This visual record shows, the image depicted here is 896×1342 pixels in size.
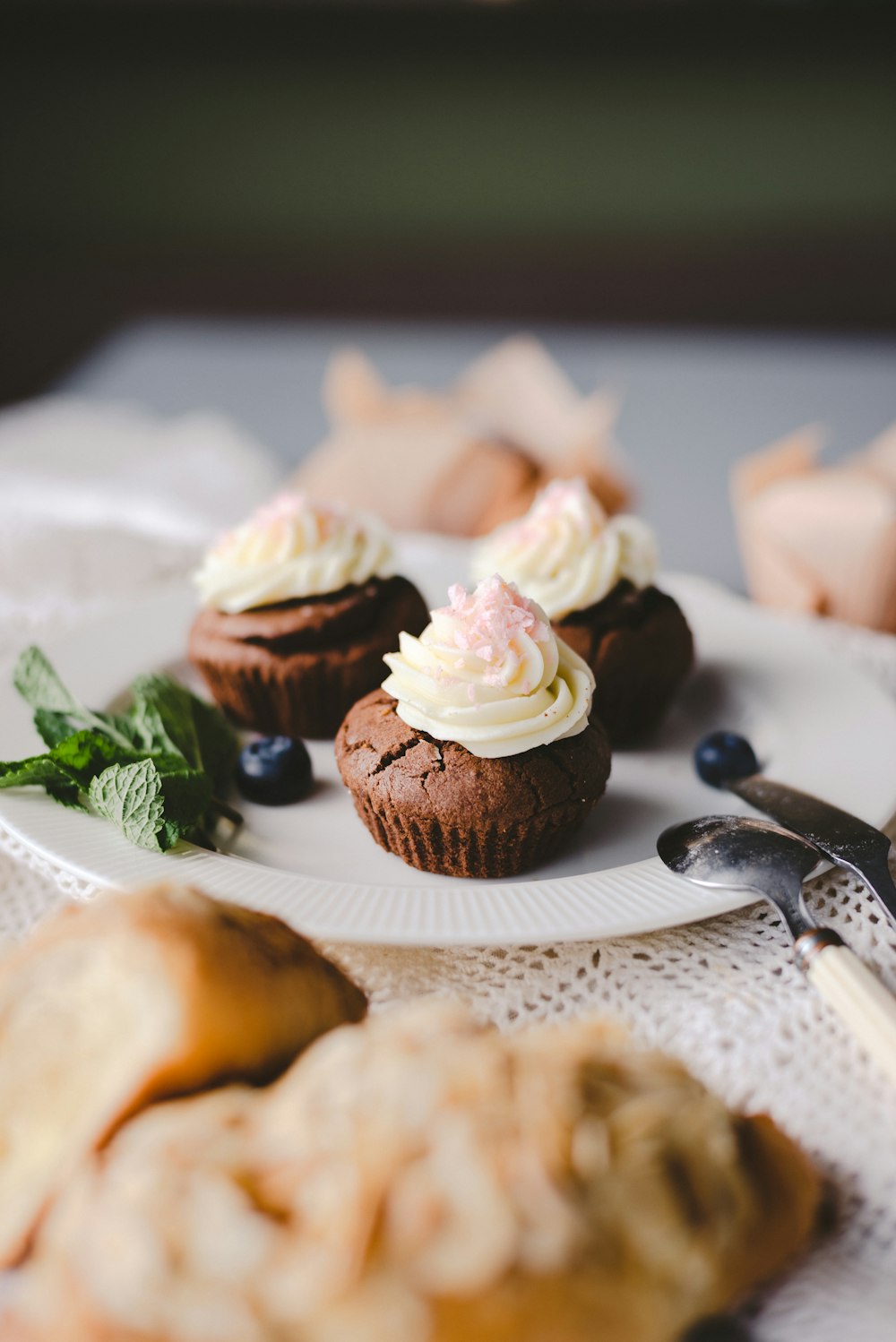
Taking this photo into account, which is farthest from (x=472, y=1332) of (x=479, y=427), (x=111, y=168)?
(x=111, y=168)

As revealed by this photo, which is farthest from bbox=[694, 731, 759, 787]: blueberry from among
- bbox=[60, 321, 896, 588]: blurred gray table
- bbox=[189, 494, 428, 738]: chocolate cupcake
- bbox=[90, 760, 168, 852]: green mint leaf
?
bbox=[60, 321, 896, 588]: blurred gray table

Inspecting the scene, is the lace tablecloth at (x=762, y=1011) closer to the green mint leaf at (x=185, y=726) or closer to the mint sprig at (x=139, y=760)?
the mint sprig at (x=139, y=760)

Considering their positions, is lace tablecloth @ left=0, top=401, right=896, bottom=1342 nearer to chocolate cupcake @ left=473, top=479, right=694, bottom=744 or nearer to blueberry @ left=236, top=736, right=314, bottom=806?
blueberry @ left=236, top=736, right=314, bottom=806

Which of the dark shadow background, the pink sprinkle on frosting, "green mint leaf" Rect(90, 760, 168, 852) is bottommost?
"green mint leaf" Rect(90, 760, 168, 852)

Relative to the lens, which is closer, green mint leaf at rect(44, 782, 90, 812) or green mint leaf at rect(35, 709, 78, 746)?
green mint leaf at rect(44, 782, 90, 812)

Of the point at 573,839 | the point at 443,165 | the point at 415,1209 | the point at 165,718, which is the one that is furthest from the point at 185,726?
the point at 443,165

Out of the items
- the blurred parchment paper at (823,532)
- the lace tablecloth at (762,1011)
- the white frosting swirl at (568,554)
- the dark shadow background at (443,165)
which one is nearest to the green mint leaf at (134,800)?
the lace tablecloth at (762,1011)
